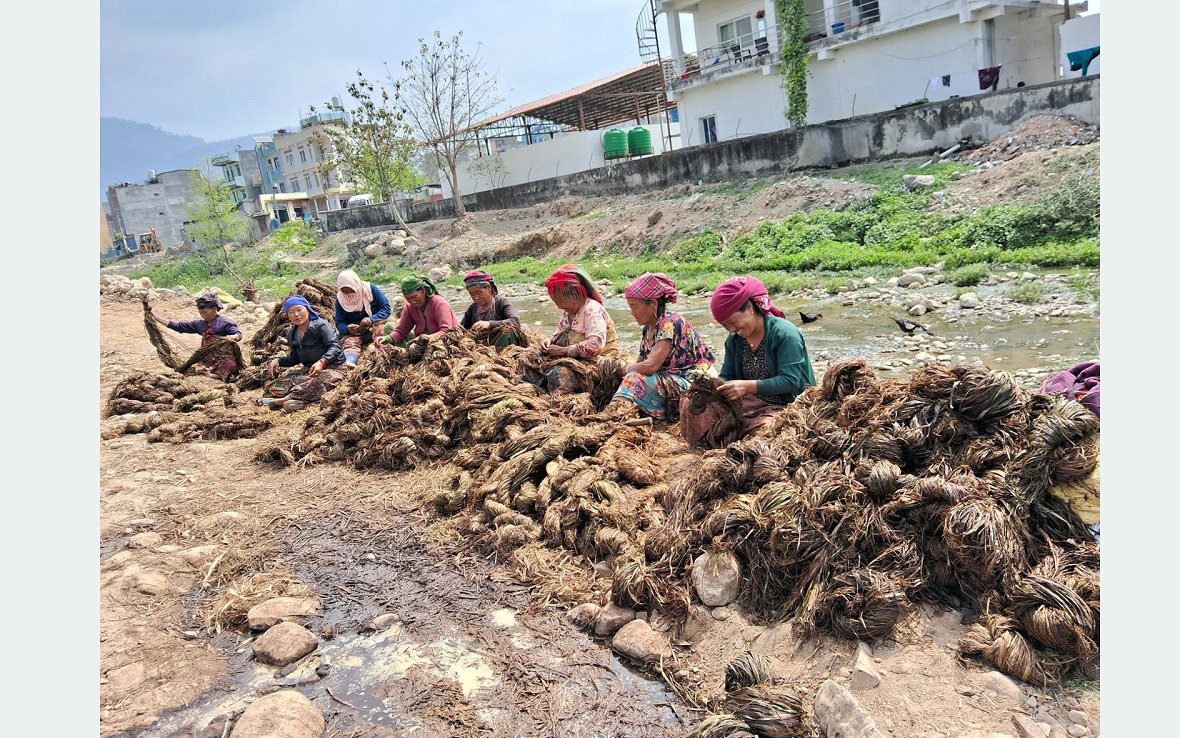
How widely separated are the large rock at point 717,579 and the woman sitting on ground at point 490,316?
3930mm

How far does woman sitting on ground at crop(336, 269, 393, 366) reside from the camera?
8.45 metres

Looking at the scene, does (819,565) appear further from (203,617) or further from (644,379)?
(203,617)

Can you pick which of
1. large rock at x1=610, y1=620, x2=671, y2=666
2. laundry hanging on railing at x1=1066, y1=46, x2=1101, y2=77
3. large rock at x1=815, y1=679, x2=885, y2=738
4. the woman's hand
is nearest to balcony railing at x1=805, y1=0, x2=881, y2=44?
laundry hanging on railing at x1=1066, y1=46, x2=1101, y2=77

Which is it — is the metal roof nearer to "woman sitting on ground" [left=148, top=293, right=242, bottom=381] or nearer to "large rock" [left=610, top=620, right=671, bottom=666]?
"woman sitting on ground" [left=148, top=293, right=242, bottom=381]

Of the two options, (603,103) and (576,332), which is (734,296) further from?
(603,103)

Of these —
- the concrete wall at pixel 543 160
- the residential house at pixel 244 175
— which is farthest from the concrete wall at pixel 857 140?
the residential house at pixel 244 175

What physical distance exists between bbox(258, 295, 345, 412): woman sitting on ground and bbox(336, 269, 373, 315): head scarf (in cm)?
65

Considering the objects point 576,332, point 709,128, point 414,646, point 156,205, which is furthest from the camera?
point 156,205

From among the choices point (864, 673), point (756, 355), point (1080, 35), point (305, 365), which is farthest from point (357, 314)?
point (1080, 35)

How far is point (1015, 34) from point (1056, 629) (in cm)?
Answer: 2171

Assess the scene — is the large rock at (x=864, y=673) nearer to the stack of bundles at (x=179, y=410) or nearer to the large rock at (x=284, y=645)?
the large rock at (x=284, y=645)

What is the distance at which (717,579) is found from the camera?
3264 mm

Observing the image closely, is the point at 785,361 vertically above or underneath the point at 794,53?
underneath

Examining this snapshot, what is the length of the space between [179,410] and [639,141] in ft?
83.5
